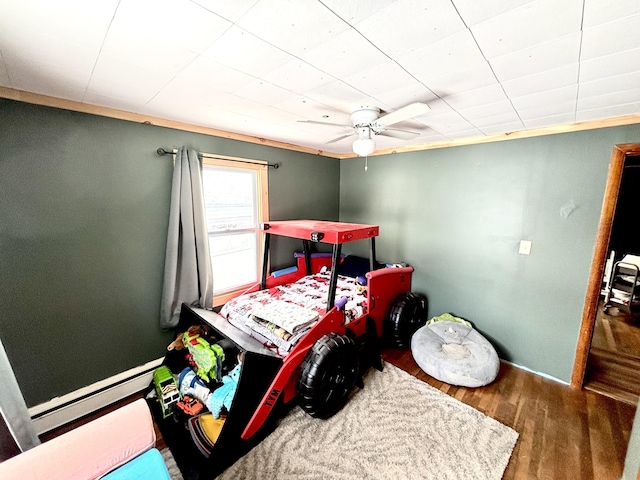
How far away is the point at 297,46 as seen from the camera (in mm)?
1026

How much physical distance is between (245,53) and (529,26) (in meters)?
1.09

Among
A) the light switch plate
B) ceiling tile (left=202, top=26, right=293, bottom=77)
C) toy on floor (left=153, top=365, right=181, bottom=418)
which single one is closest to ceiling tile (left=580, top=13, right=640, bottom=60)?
ceiling tile (left=202, top=26, right=293, bottom=77)

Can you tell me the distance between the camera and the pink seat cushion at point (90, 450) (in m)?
0.88

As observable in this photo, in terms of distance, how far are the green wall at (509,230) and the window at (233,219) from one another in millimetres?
1672

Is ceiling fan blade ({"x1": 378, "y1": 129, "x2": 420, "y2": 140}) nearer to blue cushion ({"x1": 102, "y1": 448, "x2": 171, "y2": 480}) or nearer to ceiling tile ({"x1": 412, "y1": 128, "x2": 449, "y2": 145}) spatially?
ceiling tile ({"x1": 412, "y1": 128, "x2": 449, "y2": 145})

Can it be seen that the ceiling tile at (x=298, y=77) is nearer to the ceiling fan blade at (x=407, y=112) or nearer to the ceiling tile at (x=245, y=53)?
the ceiling tile at (x=245, y=53)

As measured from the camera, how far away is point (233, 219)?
265cm

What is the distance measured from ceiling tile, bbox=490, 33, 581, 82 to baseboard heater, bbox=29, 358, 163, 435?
10.3ft

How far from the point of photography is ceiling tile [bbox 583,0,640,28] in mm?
773

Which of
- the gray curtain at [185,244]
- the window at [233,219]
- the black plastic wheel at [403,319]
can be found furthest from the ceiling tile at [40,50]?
the black plastic wheel at [403,319]

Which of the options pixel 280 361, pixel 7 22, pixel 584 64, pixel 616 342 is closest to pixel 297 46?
pixel 7 22

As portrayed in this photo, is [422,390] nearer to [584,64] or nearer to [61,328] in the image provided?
[584,64]

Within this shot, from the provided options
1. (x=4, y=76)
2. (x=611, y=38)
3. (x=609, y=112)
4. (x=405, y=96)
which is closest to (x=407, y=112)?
(x=405, y=96)

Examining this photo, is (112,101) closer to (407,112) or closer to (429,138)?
(407,112)
